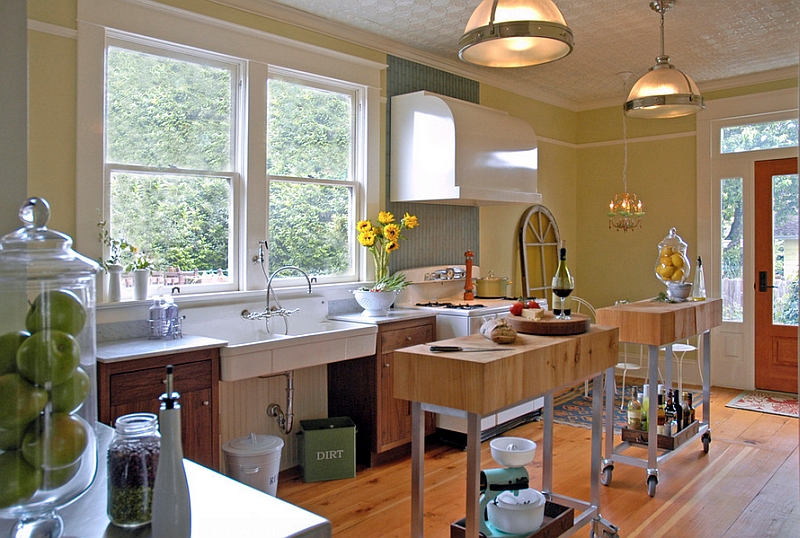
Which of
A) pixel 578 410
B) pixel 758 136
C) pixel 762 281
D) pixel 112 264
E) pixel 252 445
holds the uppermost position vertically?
pixel 758 136

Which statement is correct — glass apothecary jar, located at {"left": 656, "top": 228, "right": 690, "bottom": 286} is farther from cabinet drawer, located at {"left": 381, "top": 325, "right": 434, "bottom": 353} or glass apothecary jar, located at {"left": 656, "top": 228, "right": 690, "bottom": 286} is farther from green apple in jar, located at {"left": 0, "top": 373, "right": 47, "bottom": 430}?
green apple in jar, located at {"left": 0, "top": 373, "right": 47, "bottom": 430}

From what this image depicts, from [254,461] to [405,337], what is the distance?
4.47 feet

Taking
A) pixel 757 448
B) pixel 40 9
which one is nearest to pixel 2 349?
pixel 40 9

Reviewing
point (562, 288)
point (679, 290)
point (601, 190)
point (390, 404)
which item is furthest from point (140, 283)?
point (601, 190)

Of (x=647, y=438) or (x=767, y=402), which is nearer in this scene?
(x=647, y=438)

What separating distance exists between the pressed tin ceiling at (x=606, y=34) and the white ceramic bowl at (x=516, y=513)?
3063mm

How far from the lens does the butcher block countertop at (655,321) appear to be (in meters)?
3.70

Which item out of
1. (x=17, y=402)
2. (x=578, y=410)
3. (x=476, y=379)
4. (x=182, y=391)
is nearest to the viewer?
(x=17, y=402)

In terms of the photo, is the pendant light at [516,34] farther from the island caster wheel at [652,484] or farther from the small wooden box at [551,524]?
the island caster wheel at [652,484]

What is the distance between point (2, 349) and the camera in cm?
84

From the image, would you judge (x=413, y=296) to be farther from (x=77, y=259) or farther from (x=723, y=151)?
(x=77, y=259)

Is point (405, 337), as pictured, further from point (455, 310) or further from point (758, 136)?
point (758, 136)

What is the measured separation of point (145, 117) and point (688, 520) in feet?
12.0

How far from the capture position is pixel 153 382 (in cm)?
298
